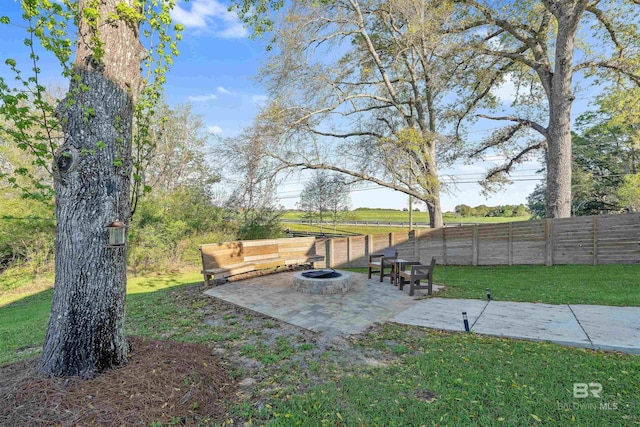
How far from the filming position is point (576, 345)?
3.64 meters

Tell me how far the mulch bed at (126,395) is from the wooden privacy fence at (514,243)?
7.95 meters

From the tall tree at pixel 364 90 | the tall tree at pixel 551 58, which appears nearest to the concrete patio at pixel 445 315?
the tall tree at pixel 364 90

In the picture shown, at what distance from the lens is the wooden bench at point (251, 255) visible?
7141 millimetres

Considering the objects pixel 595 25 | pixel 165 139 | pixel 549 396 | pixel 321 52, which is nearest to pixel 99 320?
pixel 549 396

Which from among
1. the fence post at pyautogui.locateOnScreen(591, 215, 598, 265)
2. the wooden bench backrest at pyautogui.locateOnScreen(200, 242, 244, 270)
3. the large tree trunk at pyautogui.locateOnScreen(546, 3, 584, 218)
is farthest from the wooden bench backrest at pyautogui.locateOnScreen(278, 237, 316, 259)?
the fence post at pyautogui.locateOnScreen(591, 215, 598, 265)

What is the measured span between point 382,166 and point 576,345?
9.17 meters

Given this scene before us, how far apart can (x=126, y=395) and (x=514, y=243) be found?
11.6m

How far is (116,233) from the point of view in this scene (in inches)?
106

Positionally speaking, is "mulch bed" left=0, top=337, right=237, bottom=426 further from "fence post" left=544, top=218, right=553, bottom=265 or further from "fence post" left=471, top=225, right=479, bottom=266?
"fence post" left=544, top=218, right=553, bottom=265

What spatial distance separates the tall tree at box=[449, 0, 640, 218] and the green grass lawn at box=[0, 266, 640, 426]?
7745mm

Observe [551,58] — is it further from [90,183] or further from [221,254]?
[90,183]

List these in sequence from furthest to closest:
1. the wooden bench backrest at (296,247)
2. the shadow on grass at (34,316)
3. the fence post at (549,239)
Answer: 1. the fence post at (549,239)
2. the wooden bench backrest at (296,247)
3. the shadow on grass at (34,316)

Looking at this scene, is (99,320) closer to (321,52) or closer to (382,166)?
(382,166)

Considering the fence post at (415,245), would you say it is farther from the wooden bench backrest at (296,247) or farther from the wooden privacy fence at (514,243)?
the wooden bench backrest at (296,247)
